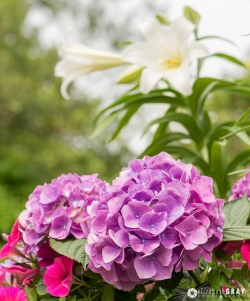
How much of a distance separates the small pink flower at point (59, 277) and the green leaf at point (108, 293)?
1.8 inches

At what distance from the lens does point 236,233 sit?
59cm

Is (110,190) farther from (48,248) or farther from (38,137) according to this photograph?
(38,137)

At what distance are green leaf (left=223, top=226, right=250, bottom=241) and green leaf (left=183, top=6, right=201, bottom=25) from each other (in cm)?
64

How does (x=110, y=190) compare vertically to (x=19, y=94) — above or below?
above

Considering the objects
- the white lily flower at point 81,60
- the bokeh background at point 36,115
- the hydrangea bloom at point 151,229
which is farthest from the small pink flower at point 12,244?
the bokeh background at point 36,115

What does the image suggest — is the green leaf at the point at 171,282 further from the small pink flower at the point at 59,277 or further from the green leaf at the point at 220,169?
the green leaf at the point at 220,169

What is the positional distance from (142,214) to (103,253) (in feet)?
0.22

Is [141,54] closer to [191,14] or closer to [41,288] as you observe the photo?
[191,14]

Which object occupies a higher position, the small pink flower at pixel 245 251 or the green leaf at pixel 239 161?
the small pink flower at pixel 245 251

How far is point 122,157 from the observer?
7602mm

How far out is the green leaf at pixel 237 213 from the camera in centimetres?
63

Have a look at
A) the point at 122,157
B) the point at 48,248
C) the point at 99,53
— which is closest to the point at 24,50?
the point at 122,157

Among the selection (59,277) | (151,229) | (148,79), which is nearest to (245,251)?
(151,229)

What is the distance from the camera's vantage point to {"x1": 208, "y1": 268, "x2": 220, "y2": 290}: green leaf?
572 millimetres
